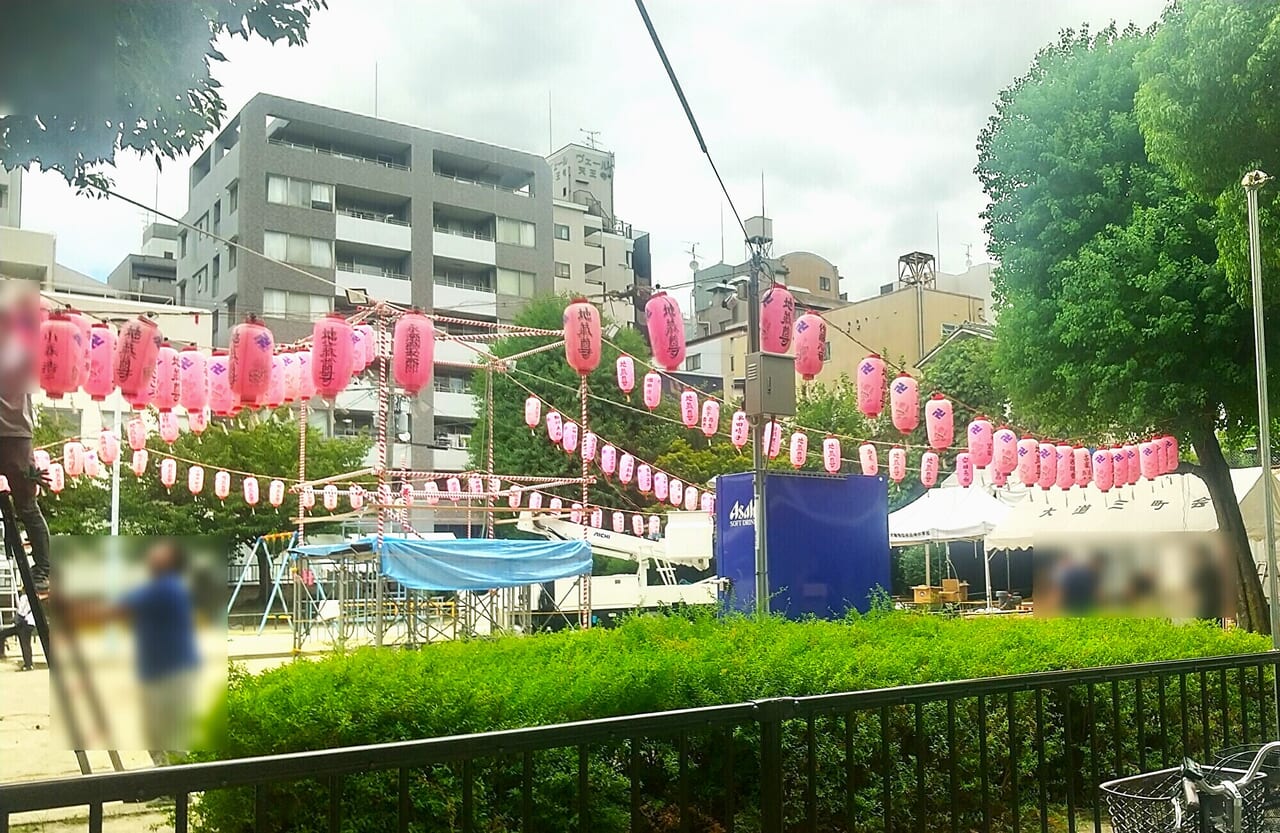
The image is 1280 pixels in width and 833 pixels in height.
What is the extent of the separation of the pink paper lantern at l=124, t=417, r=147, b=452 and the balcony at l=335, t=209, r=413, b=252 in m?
7.44

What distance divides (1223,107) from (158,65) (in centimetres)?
930

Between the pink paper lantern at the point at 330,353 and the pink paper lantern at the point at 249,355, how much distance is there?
0.64 meters

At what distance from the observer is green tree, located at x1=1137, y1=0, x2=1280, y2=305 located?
9078mm

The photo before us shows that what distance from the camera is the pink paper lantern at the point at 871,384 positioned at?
1411 cm

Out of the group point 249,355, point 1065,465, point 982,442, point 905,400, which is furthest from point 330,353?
point 1065,465

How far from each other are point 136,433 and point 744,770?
1706 cm

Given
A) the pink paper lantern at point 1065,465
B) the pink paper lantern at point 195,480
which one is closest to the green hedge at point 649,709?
the pink paper lantern at point 1065,465

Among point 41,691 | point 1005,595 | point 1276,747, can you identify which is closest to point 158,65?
point 41,691

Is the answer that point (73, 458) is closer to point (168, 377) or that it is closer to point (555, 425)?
point (168, 377)

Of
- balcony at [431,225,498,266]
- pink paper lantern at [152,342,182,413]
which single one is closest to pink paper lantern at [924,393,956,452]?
pink paper lantern at [152,342,182,413]

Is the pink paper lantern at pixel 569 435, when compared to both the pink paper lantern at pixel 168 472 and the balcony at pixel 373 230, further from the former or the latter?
the pink paper lantern at pixel 168 472

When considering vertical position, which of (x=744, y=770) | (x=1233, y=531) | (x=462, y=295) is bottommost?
(x=744, y=770)

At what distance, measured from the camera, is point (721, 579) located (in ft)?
32.8

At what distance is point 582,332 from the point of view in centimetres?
1214
